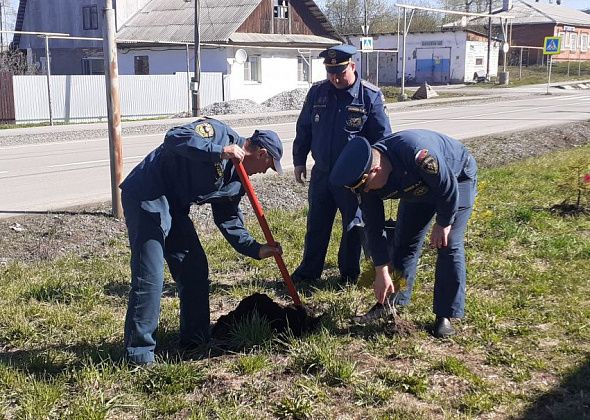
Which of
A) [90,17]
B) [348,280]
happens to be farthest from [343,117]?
[90,17]

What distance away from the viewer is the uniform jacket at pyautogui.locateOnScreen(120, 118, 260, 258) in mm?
3975

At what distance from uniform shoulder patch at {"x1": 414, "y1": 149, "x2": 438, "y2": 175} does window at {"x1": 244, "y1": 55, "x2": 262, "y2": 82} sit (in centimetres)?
3216

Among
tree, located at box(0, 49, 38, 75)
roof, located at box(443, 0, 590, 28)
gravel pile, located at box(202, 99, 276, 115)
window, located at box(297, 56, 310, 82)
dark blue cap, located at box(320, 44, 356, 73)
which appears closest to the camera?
dark blue cap, located at box(320, 44, 356, 73)

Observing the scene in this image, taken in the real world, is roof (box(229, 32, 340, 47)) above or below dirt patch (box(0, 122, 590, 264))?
above

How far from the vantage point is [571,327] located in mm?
4801

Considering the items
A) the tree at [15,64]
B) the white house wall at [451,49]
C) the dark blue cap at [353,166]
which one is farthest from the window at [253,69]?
the dark blue cap at [353,166]

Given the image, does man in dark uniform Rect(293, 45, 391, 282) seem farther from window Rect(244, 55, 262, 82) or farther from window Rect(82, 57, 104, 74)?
window Rect(82, 57, 104, 74)

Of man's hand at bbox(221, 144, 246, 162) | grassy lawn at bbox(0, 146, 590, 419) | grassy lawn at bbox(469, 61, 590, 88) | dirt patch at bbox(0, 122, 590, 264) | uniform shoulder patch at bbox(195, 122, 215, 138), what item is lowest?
grassy lawn at bbox(0, 146, 590, 419)

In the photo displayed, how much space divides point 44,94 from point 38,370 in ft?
70.2

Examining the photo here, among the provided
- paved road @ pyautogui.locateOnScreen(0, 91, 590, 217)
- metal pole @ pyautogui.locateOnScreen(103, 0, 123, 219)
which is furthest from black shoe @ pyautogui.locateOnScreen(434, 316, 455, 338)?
paved road @ pyautogui.locateOnScreen(0, 91, 590, 217)

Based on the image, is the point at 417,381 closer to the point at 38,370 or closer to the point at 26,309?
the point at 38,370

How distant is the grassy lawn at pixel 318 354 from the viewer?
12.3 feet

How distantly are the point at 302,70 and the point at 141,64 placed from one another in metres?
8.70

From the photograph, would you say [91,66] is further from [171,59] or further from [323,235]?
[323,235]
